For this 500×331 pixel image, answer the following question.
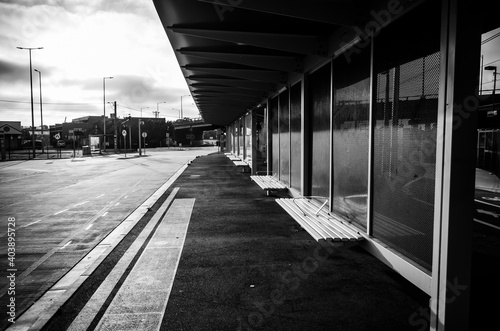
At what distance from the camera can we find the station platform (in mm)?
3475

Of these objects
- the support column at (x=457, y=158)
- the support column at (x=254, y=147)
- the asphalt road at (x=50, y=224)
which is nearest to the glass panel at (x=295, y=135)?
the asphalt road at (x=50, y=224)

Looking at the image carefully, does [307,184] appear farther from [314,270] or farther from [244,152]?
[244,152]

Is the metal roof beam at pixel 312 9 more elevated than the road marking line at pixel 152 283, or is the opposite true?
the metal roof beam at pixel 312 9

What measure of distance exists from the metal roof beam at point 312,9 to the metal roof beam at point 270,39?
3.69 feet

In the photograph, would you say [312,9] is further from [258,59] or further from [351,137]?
[258,59]

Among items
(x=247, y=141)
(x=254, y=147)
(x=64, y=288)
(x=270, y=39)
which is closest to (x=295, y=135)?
(x=270, y=39)

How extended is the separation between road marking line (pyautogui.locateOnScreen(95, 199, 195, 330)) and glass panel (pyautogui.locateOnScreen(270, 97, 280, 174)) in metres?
5.50

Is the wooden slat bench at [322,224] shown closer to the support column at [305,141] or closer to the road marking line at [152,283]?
the support column at [305,141]

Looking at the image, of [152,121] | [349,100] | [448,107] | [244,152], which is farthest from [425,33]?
[152,121]

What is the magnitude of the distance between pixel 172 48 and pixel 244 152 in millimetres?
15077

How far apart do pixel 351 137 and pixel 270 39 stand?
2.13 metres

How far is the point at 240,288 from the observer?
4.22m

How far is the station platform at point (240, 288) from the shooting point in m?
3.47

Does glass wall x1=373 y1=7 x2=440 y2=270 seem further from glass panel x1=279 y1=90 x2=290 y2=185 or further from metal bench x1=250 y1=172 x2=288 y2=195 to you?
glass panel x1=279 y1=90 x2=290 y2=185
